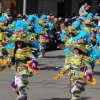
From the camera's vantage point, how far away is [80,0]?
32.6m

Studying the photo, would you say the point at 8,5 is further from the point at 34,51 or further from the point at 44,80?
the point at 34,51

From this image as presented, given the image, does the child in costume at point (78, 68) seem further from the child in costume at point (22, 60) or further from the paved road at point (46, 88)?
the paved road at point (46, 88)

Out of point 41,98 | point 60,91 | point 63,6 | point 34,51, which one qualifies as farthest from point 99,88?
point 63,6

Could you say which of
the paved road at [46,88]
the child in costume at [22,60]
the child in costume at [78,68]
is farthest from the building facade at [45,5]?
the child in costume at [78,68]

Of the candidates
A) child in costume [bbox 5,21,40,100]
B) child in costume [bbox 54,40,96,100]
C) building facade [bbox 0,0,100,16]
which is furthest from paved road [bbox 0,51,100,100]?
building facade [bbox 0,0,100,16]

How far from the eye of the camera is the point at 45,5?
30.5m

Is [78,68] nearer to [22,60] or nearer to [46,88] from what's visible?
[22,60]

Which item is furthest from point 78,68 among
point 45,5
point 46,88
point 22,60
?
point 45,5

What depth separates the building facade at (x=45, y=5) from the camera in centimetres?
2814

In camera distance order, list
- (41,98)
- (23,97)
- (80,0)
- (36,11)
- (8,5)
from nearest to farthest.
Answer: (23,97) < (41,98) < (8,5) < (36,11) < (80,0)

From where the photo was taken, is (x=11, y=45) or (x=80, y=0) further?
(x=80, y=0)

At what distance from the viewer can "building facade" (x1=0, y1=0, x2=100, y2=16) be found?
2814 cm

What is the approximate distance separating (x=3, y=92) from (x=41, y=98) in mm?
1083

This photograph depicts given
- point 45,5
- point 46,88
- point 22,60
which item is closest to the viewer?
point 22,60
